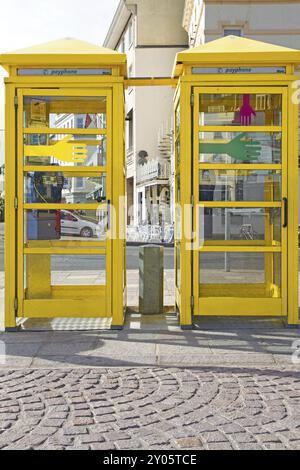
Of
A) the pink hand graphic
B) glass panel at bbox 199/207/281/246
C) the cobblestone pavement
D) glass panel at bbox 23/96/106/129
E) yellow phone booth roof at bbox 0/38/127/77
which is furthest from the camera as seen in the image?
the pink hand graphic

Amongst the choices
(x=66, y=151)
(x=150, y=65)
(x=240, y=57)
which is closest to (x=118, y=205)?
(x=66, y=151)

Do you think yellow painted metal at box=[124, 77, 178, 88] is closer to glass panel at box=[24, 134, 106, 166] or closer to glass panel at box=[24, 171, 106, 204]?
glass panel at box=[24, 134, 106, 166]

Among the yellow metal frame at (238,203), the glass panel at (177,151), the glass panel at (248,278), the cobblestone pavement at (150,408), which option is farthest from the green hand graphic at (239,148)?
the cobblestone pavement at (150,408)

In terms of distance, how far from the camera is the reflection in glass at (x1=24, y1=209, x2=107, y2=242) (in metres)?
7.28

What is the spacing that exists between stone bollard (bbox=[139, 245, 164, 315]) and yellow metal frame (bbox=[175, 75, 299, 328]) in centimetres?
82

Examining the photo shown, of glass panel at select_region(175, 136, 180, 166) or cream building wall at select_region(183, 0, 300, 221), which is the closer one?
glass panel at select_region(175, 136, 180, 166)

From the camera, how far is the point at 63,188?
736 centimetres

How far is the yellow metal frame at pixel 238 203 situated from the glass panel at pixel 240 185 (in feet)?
0.36

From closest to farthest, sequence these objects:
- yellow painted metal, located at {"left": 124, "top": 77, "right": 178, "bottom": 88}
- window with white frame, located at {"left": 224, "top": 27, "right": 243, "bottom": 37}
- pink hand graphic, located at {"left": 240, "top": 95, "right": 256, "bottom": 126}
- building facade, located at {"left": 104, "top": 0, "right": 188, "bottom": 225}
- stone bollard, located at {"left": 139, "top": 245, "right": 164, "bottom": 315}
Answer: pink hand graphic, located at {"left": 240, "top": 95, "right": 256, "bottom": 126} → yellow painted metal, located at {"left": 124, "top": 77, "right": 178, "bottom": 88} → stone bollard, located at {"left": 139, "top": 245, "right": 164, "bottom": 315} → window with white frame, located at {"left": 224, "top": 27, "right": 243, "bottom": 37} → building facade, located at {"left": 104, "top": 0, "right": 188, "bottom": 225}

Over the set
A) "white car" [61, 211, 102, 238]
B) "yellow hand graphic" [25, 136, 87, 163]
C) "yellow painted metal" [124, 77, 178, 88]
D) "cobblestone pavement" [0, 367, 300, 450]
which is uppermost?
"yellow painted metal" [124, 77, 178, 88]

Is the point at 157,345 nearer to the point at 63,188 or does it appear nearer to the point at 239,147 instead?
the point at 63,188

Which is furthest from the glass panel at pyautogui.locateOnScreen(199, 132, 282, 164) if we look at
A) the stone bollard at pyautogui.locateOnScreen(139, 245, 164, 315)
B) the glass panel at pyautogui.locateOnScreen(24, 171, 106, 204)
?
the stone bollard at pyautogui.locateOnScreen(139, 245, 164, 315)

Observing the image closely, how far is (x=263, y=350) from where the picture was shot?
20.2 feet

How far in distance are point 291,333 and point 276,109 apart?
246cm
